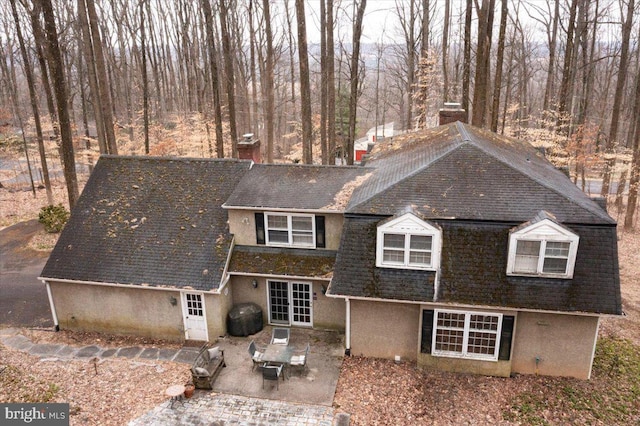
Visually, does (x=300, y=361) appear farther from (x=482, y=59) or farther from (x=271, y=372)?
(x=482, y=59)

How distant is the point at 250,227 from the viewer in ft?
45.6

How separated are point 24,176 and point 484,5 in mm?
37499

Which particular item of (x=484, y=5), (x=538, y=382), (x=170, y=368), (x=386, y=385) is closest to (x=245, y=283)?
(x=170, y=368)

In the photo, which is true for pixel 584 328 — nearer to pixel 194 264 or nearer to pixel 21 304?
pixel 194 264

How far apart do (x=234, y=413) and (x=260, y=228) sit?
5.57 metres

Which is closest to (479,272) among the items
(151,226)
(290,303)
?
(290,303)

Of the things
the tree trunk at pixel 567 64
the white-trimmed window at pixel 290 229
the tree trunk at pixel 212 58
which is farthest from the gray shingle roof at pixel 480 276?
the tree trunk at pixel 567 64

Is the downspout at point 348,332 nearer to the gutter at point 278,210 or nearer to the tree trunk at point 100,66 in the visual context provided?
the gutter at point 278,210

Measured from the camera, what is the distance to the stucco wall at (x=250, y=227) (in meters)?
13.3

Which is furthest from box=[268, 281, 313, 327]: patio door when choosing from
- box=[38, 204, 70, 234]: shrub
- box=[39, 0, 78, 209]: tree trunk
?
box=[38, 204, 70, 234]: shrub

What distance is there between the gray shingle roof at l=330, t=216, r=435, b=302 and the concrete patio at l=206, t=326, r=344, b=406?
7.55 ft

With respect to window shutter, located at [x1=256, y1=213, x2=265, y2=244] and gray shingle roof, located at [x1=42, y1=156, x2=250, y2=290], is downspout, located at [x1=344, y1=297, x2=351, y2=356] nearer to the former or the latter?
window shutter, located at [x1=256, y1=213, x2=265, y2=244]

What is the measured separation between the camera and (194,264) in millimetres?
13453

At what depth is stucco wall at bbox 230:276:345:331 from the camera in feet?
44.9
